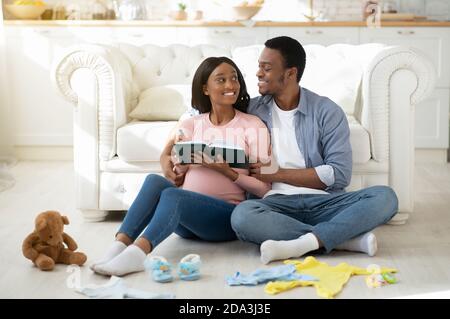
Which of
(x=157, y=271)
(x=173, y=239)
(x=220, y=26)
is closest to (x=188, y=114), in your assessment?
(x=173, y=239)

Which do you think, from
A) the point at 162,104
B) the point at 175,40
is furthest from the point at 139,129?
the point at 175,40

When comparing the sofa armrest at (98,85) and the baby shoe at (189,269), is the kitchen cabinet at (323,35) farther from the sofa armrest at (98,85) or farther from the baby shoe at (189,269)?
the baby shoe at (189,269)

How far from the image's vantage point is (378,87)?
384cm

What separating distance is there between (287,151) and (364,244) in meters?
0.50

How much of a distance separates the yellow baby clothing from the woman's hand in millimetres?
427

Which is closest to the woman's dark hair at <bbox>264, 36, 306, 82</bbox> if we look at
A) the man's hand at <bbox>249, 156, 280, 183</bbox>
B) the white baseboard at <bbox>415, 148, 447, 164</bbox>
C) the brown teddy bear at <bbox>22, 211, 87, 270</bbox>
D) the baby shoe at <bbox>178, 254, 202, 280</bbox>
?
the man's hand at <bbox>249, 156, 280, 183</bbox>

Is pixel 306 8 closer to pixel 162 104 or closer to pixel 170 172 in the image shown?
pixel 162 104

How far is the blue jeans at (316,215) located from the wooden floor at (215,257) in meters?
0.11

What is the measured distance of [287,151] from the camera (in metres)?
3.45

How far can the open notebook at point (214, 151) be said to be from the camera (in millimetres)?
3238

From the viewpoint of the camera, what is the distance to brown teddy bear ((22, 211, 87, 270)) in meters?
3.10

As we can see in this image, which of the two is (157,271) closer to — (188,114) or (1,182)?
(188,114)

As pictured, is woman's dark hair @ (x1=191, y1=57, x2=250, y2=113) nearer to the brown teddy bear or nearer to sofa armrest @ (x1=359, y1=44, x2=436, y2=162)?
sofa armrest @ (x1=359, y1=44, x2=436, y2=162)

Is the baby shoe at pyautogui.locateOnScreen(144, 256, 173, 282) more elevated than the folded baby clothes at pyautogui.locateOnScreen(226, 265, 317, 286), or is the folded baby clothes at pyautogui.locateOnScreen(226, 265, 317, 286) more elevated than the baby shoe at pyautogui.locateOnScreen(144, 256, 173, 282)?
the baby shoe at pyautogui.locateOnScreen(144, 256, 173, 282)
